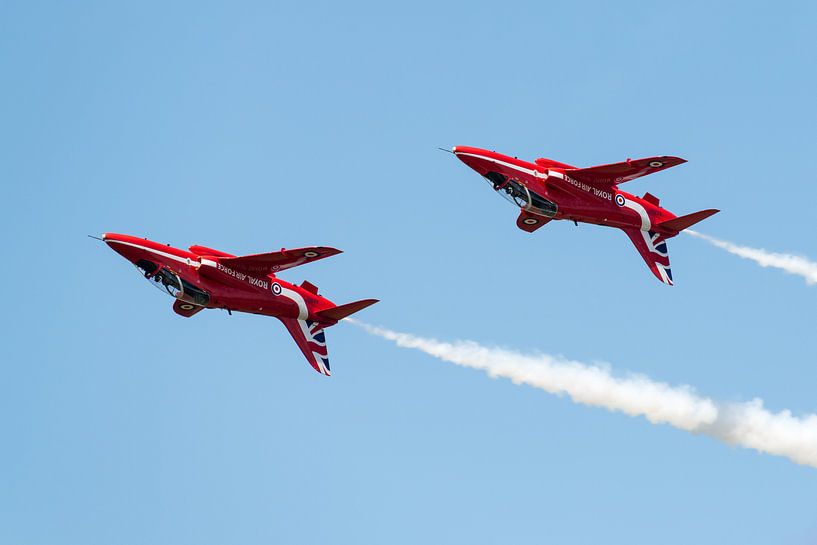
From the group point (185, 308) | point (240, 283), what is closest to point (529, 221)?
point (240, 283)

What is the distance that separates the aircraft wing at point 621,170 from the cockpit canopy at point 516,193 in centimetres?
259

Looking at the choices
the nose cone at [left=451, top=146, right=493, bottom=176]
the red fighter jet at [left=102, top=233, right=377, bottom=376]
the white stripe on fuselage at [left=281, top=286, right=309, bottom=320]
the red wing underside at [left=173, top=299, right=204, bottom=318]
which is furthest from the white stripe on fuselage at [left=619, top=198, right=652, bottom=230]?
the red wing underside at [left=173, top=299, right=204, bottom=318]

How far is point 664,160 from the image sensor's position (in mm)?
117875

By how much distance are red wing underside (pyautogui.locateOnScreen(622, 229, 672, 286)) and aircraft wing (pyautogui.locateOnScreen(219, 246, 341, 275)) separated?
19777 mm

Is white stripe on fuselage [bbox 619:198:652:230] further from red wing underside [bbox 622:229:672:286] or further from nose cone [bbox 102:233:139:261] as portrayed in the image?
nose cone [bbox 102:233:139:261]

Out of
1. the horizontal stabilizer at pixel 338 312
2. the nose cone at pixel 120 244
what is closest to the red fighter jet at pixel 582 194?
the horizontal stabilizer at pixel 338 312

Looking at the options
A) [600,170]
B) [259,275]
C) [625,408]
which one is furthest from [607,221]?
[259,275]

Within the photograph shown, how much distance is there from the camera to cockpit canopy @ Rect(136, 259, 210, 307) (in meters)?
112

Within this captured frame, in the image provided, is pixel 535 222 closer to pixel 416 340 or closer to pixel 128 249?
pixel 416 340

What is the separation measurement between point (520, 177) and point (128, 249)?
22.4 m

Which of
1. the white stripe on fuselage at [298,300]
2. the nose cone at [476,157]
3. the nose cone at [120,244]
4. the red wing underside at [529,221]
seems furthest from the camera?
the red wing underside at [529,221]

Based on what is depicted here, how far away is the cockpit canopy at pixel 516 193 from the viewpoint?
117 metres

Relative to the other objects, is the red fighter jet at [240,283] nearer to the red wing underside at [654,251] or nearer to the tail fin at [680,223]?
the red wing underside at [654,251]

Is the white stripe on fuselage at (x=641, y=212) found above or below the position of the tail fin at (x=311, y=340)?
above
